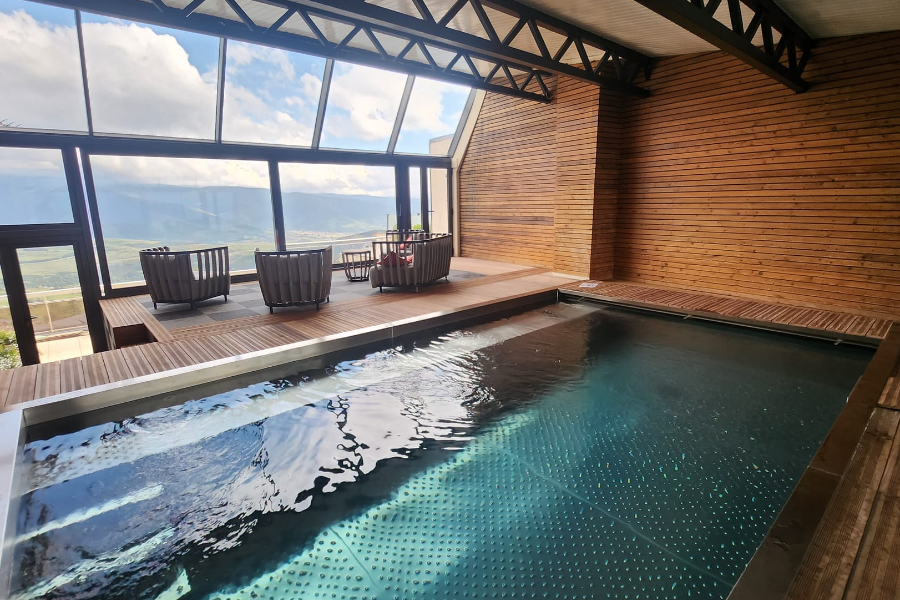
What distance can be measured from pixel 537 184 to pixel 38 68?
7.60 meters

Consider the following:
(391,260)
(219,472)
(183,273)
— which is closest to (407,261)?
(391,260)

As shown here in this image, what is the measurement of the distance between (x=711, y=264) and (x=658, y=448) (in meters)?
4.88

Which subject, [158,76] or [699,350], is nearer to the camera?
[699,350]

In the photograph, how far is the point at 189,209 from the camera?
829 cm

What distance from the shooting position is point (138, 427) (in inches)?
123

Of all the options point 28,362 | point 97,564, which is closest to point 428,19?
point 97,564

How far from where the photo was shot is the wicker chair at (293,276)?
208 inches

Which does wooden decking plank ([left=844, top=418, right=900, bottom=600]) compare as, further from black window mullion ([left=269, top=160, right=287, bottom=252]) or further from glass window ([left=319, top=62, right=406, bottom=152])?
black window mullion ([left=269, top=160, right=287, bottom=252])

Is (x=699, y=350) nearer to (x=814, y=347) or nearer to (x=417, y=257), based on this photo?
(x=814, y=347)

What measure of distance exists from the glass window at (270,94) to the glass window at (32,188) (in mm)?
2358

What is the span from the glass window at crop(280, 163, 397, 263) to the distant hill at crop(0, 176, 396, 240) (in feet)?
0.08

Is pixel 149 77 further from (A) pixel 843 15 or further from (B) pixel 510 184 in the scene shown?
(A) pixel 843 15

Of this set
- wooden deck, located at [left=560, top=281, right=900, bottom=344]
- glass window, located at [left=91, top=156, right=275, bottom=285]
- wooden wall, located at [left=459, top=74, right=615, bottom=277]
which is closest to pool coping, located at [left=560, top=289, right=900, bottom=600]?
wooden deck, located at [left=560, top=281, right=900, bottom=344]

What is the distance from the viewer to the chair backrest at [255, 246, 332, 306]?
17.4 ft
